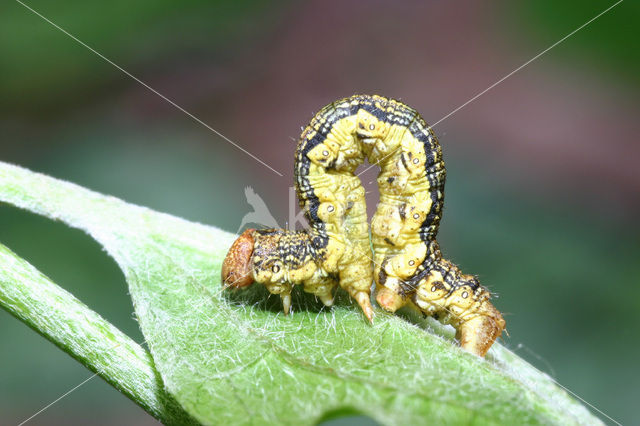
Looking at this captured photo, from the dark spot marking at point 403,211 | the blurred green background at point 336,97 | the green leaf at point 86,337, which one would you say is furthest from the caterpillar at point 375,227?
the blurred green background at point 336,97

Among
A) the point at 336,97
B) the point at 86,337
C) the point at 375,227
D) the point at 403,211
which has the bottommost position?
the point at 86,337

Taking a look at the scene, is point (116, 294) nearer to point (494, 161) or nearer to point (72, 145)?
point (72, 145)

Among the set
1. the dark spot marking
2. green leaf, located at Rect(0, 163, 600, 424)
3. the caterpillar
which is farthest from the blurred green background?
green leaf, located at Rect(0, 163, 600, 424)

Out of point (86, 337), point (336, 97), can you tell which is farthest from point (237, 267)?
point (336, 97)

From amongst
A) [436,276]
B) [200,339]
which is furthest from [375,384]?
[436,276]

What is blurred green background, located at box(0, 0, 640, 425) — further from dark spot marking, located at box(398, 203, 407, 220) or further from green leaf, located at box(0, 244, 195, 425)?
green leaf, located at box(0, 244, 195, 425)

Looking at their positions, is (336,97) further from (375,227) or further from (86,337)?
(86,337)

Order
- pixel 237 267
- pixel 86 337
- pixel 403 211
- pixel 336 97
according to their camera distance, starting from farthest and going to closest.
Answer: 1. pixel 336 97
2. pixel 403 211
3. pixel 237 267
4. pixel 86 337
